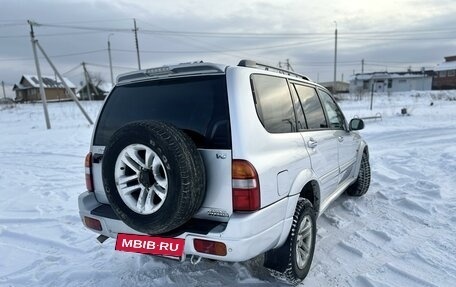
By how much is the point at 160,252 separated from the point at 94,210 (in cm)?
85

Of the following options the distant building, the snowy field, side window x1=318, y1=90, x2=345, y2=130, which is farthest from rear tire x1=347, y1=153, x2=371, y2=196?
the distant building

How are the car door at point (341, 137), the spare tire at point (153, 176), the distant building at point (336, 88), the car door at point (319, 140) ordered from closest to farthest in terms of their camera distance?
the spare tire at point (153, 176) → the car door at point (319, 140) → the car door at point (341, 137) → the distant building at point (336, 88)

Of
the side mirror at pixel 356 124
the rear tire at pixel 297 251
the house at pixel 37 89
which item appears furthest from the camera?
the house at pixel 37 89

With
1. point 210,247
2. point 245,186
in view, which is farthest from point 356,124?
point 210,247

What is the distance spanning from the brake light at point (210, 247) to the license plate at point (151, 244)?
114 millimetres

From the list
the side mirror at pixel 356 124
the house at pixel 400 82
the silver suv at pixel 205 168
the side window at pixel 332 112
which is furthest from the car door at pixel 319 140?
the house at pixel 400 82

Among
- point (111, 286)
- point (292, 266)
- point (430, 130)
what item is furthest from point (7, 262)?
point (430, 130)

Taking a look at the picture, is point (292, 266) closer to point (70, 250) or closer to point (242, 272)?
point (242, 272)

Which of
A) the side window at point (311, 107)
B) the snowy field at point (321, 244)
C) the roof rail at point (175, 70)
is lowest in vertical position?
the snowy field at point (321, 244)

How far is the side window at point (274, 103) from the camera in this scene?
267 cm

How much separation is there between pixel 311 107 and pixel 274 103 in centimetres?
93

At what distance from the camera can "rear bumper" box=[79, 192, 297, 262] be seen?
2.33m

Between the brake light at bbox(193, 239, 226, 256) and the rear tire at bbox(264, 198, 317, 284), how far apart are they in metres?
0.64

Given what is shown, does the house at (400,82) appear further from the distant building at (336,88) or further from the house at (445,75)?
the distant building at (336,88)
